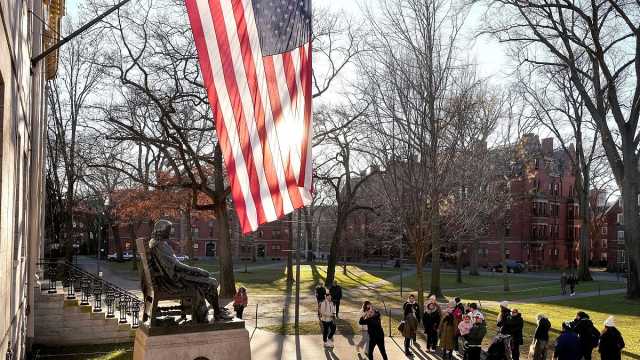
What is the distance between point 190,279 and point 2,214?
288 cm

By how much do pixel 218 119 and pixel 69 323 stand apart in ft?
40.6

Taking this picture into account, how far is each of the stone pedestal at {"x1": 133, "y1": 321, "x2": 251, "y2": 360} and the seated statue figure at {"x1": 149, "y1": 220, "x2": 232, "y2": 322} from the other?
0.27 meters

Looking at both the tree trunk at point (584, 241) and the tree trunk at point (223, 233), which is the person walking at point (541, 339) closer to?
the tree trunk at point (223, 233)

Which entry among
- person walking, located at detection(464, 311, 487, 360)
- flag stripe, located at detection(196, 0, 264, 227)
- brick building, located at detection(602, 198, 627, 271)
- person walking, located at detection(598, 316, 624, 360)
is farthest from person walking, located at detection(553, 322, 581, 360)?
brick building, located at detection(602, 198, 627, 271)

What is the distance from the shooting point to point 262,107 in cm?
866

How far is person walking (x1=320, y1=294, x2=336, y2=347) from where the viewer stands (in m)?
17.2

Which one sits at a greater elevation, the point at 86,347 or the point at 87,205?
the point at 87,205

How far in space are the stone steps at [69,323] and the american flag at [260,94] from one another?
1124 centimetres

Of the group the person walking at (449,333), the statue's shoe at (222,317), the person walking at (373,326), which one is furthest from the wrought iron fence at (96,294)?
the statue's shoe at (222,317)

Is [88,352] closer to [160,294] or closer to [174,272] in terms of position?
[160,294]

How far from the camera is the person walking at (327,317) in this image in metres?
17.2

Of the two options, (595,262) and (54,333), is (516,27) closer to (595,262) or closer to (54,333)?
(54,333)

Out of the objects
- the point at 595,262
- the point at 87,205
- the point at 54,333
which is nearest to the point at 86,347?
the point at 54,333

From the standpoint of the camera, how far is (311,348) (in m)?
17.2
